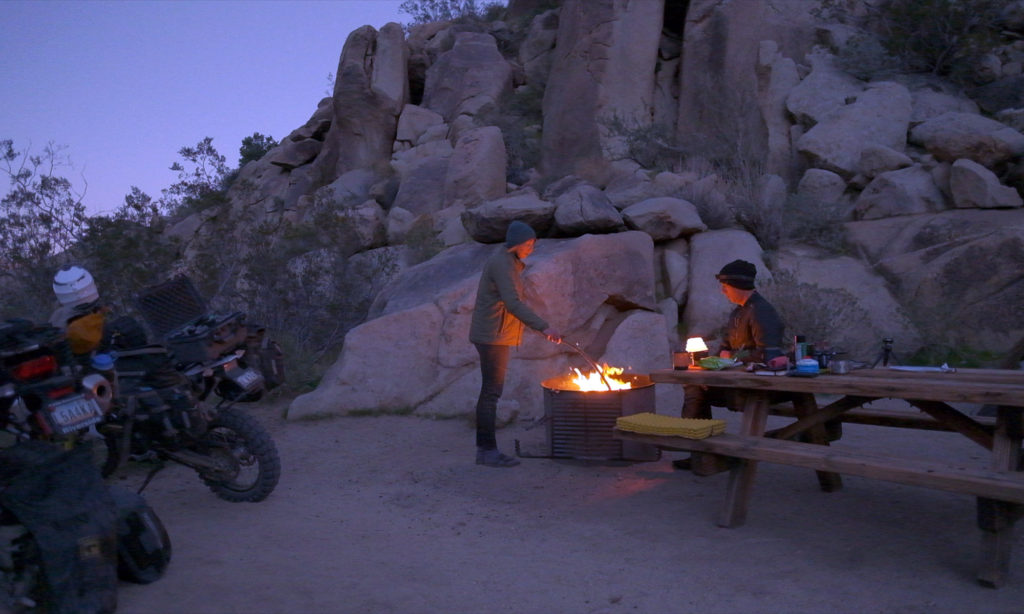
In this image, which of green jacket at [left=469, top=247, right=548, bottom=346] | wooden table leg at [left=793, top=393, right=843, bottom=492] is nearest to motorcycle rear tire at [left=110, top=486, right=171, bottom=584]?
green jacket at [left=469, top=247, right=548, bottom=346]

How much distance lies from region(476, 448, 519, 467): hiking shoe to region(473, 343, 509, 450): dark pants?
2.3 inches

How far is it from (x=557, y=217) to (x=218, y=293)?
15.4 ft

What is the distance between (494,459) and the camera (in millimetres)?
6375

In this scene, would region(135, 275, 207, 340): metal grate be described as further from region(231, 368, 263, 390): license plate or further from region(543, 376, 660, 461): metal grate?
region(543, 376, 660, 461): metal grate

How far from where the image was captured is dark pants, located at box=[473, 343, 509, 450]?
639 cm

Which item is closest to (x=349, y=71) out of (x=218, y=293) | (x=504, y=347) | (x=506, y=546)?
(x=218, y=293)

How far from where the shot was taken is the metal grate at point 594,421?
6.06 meters

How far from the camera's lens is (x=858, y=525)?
15.5ft

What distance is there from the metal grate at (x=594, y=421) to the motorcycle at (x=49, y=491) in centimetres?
333

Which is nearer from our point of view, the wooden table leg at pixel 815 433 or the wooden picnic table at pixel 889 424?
the wooden picnic table at pixel 889 424

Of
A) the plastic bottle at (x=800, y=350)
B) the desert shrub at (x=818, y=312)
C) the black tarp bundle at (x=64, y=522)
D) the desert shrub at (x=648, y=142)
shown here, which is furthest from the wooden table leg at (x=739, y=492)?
the desert shrub at (x=648, y=142)

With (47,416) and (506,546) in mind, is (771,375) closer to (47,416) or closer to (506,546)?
(506,546)

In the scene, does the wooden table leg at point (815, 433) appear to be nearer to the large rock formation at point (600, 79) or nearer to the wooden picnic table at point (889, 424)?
the wooden picnic table at point (889, 424)

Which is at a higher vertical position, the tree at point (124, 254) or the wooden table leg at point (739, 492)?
the tree at point (124, 254)
